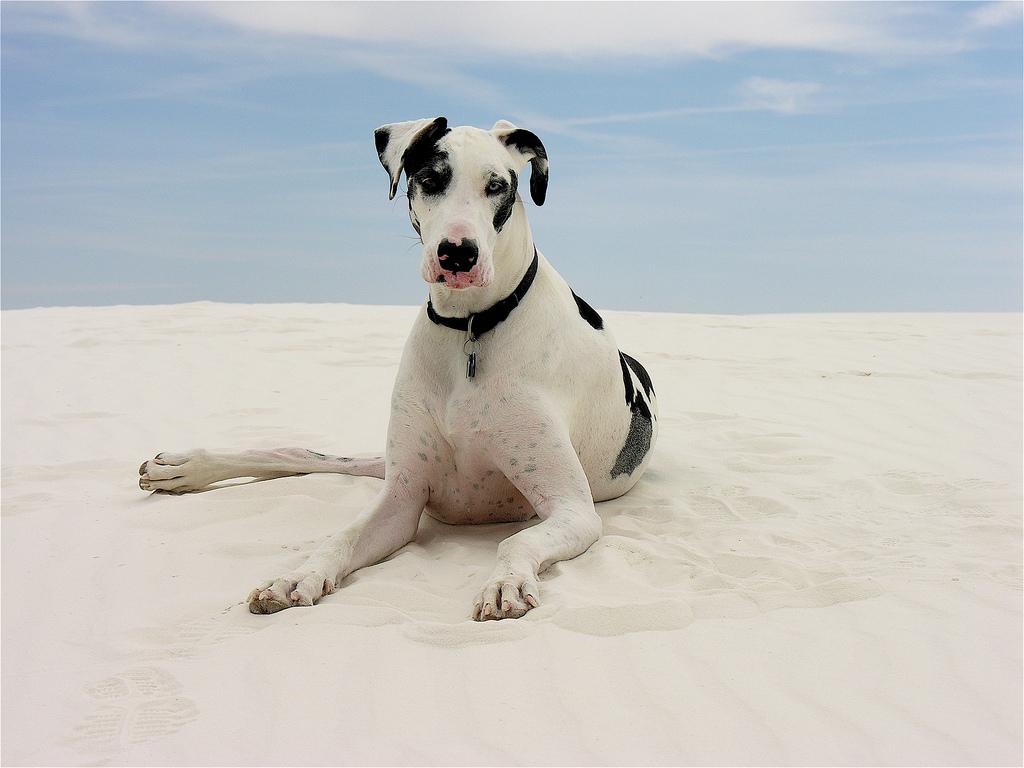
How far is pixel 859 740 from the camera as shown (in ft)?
8.37

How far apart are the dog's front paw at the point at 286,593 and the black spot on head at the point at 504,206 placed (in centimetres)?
159

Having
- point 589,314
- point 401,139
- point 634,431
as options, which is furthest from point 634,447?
point 401,139

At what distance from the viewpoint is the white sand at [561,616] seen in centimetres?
258

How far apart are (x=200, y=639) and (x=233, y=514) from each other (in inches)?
67.1

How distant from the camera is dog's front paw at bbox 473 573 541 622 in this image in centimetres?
→ 329

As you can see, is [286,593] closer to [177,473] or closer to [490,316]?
[490,316]

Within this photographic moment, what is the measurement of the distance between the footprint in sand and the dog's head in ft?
5.55

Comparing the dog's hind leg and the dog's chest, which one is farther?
the dog's hind leg

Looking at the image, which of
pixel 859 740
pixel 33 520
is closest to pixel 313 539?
pixel 33 520

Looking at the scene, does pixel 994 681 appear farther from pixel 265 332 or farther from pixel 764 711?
pixel 265 332

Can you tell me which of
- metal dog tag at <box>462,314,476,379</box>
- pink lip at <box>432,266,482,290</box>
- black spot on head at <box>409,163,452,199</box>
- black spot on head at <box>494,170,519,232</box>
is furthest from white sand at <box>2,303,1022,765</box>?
black spot on head at <box>409,163,452,199</box>

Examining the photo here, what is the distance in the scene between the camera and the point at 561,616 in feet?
10.6

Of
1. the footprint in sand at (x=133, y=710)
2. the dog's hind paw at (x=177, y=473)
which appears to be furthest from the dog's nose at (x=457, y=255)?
the dog's hind paw at (x=177, y=473)

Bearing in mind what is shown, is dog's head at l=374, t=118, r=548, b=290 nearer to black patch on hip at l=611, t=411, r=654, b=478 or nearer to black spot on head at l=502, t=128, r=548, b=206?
black spot on head at l=502, t=128, r=548, b=206
